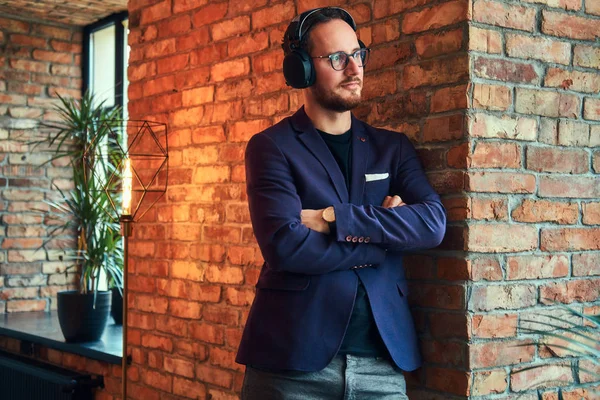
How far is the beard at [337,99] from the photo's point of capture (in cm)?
249

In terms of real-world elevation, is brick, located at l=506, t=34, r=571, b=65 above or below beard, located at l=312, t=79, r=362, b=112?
above

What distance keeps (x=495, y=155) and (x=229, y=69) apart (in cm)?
134

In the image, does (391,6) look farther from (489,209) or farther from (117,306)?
(117,306)

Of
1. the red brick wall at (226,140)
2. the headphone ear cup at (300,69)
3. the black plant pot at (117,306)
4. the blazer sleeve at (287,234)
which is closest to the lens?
the blazer sleeve at (287,234)

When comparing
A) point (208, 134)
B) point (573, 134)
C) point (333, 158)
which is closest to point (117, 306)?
point (208, 134)

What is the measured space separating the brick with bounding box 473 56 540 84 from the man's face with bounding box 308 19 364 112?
37 cm

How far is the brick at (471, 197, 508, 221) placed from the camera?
252 centimetres

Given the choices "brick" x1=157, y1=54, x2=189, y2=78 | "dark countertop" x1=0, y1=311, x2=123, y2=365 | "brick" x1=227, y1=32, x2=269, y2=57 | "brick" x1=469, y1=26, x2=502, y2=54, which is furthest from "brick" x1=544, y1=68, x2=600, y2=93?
"dark countertop" x1=0, y1=311, x2=123, y2=365

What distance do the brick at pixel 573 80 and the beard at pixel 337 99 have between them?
65 centimetres

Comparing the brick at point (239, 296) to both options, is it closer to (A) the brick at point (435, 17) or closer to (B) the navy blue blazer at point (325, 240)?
(B) the navy blue blazer at point (325, 240)

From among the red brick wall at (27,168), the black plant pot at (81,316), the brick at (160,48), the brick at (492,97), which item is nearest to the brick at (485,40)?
the brick at (492,97)

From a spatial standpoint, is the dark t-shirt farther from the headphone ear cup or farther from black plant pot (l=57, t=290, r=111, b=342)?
black plant pot (l=57, t=290, r=111, b=342)

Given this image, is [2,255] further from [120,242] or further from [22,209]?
[120,242]

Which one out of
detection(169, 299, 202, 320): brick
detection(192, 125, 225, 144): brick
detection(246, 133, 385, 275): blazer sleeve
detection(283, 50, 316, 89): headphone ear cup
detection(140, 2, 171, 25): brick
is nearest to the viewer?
detection(246, 133, 385, 275): blazer sleeve
